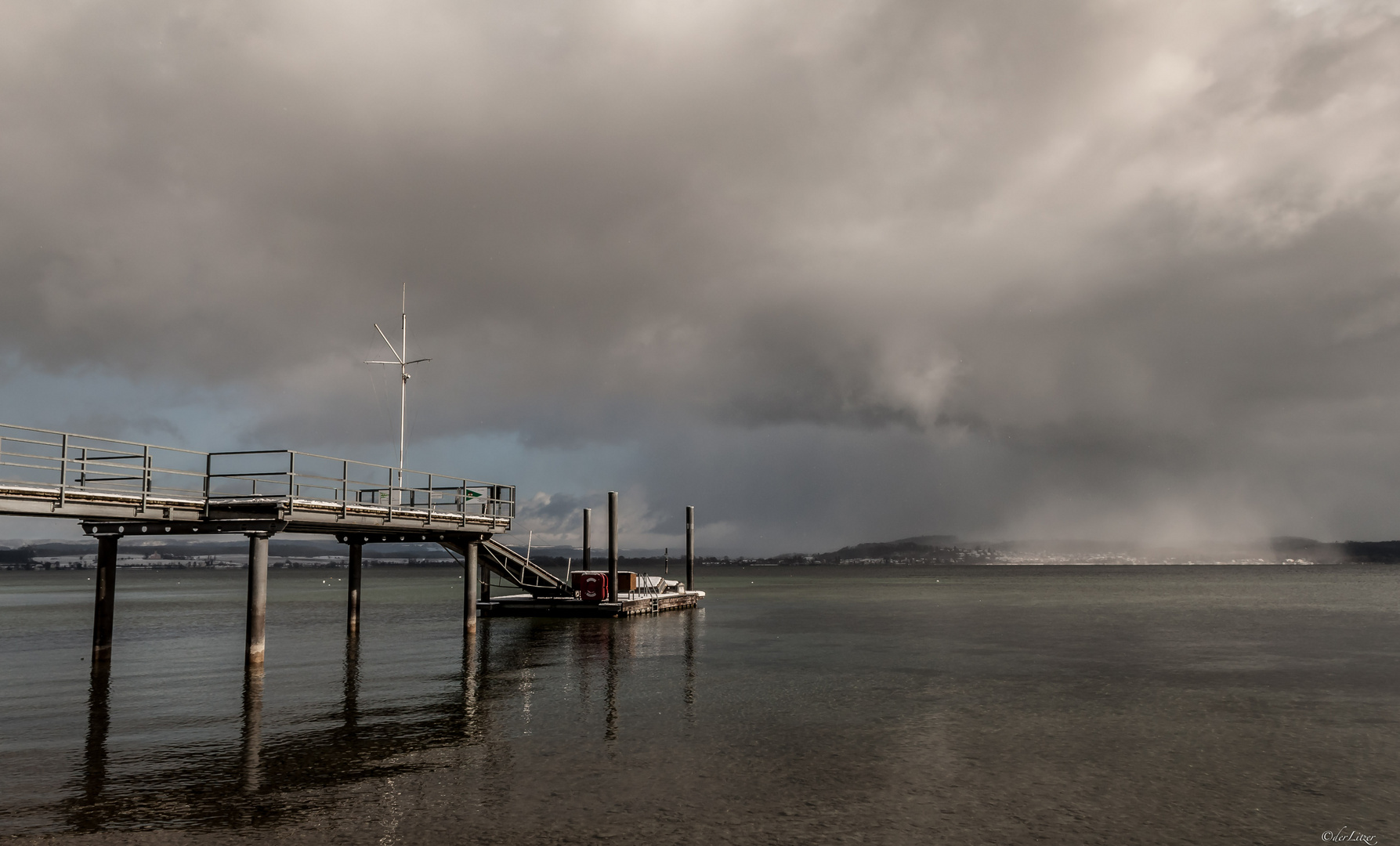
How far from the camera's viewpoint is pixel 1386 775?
17.9m

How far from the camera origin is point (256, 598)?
2989 cm

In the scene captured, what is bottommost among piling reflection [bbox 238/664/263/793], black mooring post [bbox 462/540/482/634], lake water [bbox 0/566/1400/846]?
lake water [bbox 0/566/1400/846]

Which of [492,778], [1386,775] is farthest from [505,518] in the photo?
[1386,775]

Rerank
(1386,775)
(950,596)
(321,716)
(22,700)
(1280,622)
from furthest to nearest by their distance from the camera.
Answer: (950,596)
(1280,622)
(22,700)
(321,716)
(1386,775)

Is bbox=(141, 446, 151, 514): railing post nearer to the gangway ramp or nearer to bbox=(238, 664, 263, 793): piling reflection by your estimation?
bbox=(238, 664, 263, 793): piling reflection

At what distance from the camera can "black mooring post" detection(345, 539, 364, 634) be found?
44.7m

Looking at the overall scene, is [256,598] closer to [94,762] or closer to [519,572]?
[94,762]

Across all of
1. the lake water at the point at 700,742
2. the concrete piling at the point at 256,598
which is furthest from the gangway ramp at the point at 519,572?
the concrete piling at the point at 256,598

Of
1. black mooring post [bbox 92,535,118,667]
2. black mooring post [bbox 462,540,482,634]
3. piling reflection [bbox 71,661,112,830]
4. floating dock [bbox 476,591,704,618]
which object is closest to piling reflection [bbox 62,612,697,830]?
piling reflection [bbox 71,661,112,830]

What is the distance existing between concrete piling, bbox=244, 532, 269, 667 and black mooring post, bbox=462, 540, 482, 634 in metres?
12.8

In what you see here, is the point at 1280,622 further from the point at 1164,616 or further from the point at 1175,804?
the point at 1175,804

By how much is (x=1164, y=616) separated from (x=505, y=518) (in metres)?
51.1

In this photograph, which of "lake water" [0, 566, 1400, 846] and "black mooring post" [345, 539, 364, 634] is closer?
"lake water" [0, 566, 1400, 846]

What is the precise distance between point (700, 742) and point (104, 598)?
80.4ft
